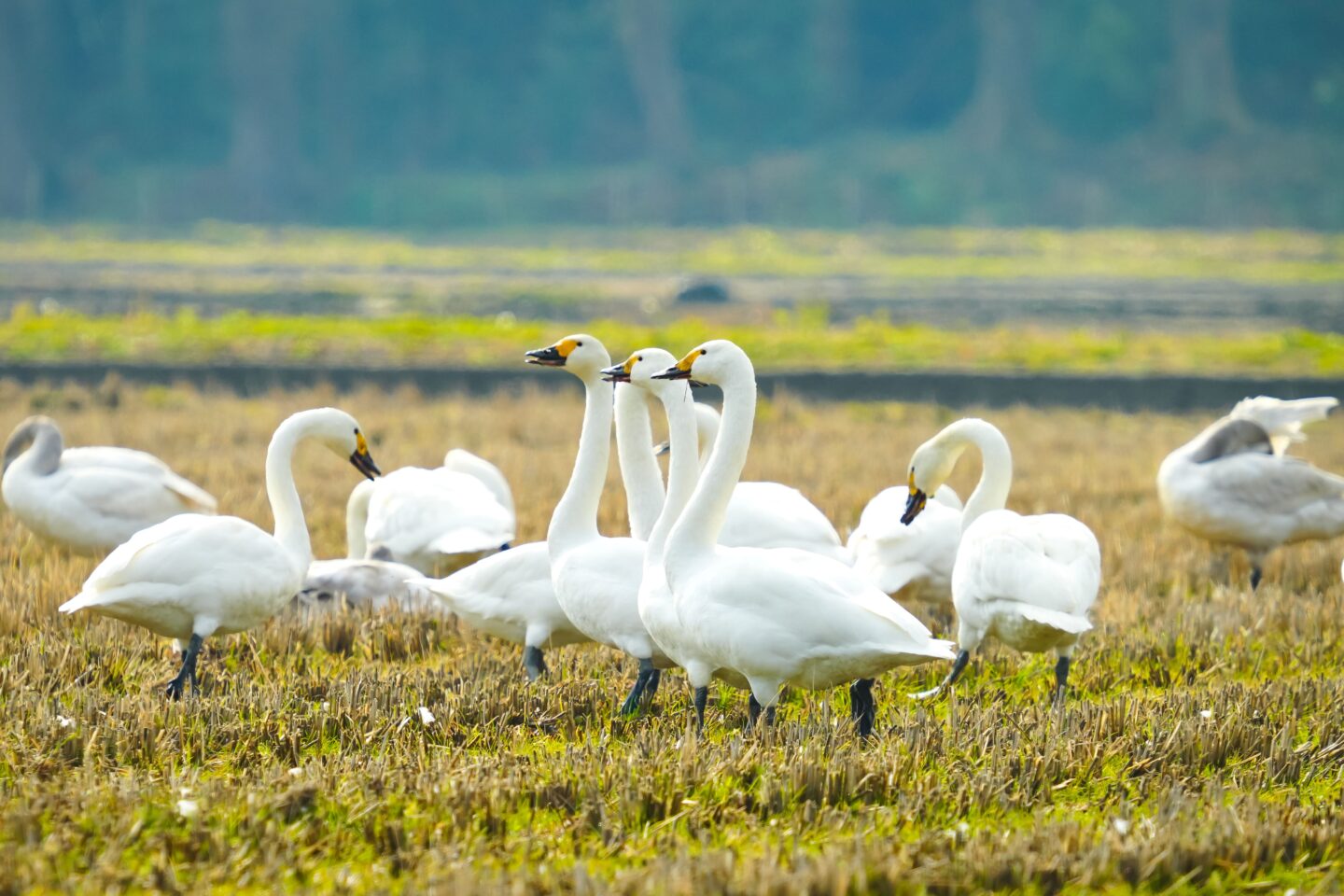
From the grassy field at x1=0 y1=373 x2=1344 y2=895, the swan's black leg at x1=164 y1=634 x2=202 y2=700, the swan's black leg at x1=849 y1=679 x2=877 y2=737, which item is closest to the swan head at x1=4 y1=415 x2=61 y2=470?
the grassy field at x1=0 y1=373 x2=1344 y2=895

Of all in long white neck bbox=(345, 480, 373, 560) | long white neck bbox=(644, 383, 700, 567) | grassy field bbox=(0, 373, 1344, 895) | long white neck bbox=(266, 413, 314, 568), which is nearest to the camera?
grassy field bbox=(0, 373, 1344, 895)

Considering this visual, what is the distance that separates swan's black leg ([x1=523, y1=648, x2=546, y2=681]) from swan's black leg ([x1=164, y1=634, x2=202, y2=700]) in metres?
1.20

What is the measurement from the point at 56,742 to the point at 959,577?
131 inches

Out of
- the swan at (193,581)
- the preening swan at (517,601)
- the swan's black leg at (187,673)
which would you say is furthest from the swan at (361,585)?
the swan's black leg at (187,673)

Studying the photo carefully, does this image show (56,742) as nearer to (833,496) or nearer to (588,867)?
(588,867)

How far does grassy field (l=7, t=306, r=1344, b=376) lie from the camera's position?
2098 cm

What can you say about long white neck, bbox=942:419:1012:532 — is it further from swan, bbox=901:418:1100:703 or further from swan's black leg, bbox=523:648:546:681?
swan's black leg, bbox=523:648:546:681

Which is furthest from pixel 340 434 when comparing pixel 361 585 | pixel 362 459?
pixel 361 585

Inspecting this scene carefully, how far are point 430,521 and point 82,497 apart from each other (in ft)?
5.88

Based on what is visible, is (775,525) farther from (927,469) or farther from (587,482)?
(587,482)

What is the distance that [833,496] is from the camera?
1177 cm

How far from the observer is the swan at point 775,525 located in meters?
8.02

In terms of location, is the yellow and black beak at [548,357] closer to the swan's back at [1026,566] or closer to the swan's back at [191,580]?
the swan's back at [191,580]

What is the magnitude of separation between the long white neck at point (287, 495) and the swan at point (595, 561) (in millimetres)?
1032
